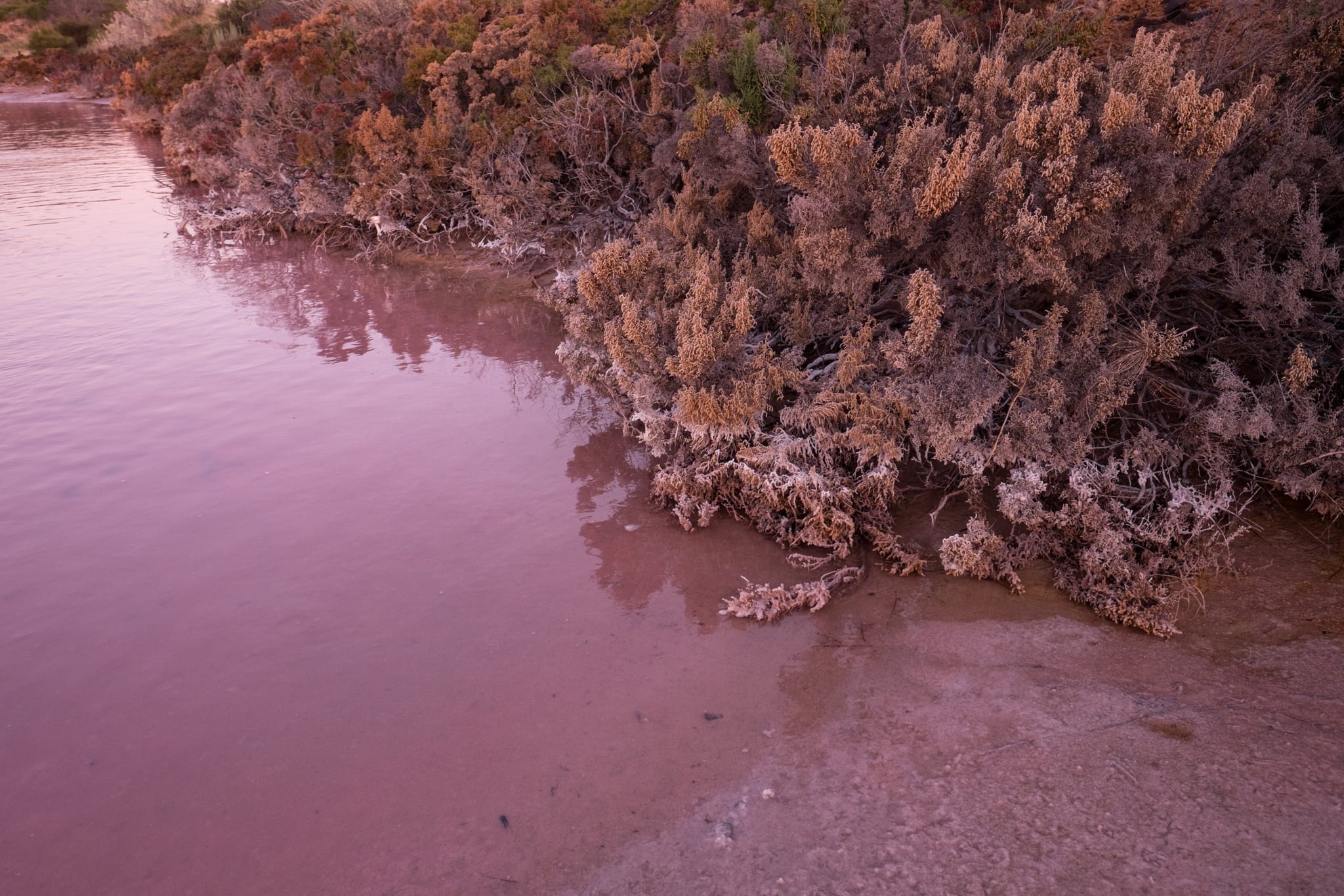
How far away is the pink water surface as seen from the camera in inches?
116

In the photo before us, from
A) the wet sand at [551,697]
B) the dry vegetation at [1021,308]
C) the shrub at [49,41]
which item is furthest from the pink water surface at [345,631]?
the shrub at [49,41]

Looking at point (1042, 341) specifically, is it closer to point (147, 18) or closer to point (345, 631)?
point (345, 631)

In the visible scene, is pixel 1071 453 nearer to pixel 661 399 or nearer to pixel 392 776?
pixel 661 399

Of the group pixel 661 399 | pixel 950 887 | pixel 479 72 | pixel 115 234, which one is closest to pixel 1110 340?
pixel 661 399

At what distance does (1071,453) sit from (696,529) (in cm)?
218

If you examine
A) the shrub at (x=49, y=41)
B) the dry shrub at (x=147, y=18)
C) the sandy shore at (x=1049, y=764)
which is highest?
the dry shrub at (x=147, y=18)

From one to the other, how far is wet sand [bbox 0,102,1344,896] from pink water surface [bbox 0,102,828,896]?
0.02 metres

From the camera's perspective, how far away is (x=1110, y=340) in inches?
185

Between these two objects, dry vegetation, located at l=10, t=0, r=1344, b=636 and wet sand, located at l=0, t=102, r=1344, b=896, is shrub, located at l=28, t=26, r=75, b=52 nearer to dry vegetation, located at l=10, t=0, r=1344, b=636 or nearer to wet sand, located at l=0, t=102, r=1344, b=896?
wet sand, located at l=0, t=102, r=1344, b=896

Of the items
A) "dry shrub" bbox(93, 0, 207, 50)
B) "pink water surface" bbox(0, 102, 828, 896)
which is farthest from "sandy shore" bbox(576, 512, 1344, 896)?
"dry shrub" bbox(93, 0, 207, 50)

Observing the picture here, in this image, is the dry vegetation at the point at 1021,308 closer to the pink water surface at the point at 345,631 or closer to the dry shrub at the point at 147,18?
the pink water surface at the point at 345,631

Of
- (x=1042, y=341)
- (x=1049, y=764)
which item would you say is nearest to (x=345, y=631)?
(x=1049, y=764)

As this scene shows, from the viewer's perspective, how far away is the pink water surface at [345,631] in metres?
2.94

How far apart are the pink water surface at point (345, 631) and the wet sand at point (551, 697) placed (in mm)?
17
